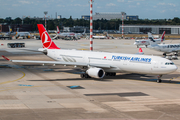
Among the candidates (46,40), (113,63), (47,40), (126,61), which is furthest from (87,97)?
(46,40)

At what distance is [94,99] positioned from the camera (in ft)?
97.7

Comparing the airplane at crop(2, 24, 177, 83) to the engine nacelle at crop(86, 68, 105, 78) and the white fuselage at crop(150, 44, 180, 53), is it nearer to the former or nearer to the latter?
the engine nacelle at crop(86, 68, 105, 78)

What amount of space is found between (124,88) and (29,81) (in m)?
15.0

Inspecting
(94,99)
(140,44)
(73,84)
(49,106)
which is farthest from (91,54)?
(140,44)

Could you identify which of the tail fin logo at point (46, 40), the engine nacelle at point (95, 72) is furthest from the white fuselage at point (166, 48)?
the engine nacelle at point (95, 72)

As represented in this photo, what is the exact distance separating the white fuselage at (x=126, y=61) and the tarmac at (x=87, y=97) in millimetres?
2087

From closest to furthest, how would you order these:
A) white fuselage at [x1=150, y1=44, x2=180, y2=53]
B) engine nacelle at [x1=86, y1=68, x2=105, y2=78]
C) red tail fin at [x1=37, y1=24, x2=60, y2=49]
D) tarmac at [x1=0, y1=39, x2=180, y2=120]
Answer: tarmac at [x1=0, y1=39, x2=180, y2=120], engine nacelle at [x1=86, y1=68, x2=105, y2=78], red tail fin at [x1=37, y1=24, x2=60, y2=49], white fuselage at [x1=150, y1=44, x2=180, y2=53]

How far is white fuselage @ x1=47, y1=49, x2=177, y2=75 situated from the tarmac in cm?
209

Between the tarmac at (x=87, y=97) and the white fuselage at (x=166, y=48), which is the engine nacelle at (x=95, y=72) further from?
the white fuselage at (x=166, y=48)

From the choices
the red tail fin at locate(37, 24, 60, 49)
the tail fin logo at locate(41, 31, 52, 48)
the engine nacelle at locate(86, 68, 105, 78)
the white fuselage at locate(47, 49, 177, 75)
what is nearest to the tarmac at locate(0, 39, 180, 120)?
the engine nacelle at locate(86, 68, 105, 78)

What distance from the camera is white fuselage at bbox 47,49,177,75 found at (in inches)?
1502

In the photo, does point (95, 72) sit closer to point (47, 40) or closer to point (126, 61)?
point (126, 61)

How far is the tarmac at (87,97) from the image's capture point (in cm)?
2411

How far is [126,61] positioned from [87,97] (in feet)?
41.1
